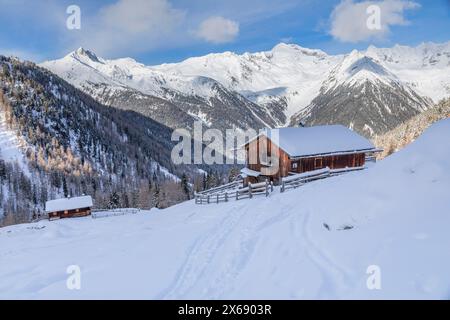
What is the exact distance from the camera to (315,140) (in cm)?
3344

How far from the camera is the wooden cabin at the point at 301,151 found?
31.7 meters

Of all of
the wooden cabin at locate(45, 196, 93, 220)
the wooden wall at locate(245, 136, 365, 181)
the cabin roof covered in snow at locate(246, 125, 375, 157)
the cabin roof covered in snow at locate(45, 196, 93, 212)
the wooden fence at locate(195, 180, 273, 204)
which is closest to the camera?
the wooden fence at locate(195, 180, 273, 204)

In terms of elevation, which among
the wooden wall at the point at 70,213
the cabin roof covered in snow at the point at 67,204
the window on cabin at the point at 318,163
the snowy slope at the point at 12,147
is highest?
the snowy slope at the point at 12,147

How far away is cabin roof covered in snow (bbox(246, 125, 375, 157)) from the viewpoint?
31828 mm

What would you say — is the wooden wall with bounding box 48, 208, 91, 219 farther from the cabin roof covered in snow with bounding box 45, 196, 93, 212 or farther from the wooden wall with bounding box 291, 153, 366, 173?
the wooden wall with bounding box 291, 153, 366, 173

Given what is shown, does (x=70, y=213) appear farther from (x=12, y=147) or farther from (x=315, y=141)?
(x=12, y=147)

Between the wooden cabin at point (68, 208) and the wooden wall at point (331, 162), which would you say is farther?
the wooden cabin at point (68, 208)

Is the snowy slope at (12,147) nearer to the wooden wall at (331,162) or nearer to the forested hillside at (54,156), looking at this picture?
the forested hillside at (54,156)

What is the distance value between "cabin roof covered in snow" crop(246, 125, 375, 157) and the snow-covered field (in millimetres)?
15895

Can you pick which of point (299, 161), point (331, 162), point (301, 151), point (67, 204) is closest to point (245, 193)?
point (299, 161)

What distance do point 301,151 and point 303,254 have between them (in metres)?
21.5

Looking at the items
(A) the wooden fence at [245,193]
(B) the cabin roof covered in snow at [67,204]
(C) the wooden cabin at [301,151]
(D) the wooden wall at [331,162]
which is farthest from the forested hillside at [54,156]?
(A) the wooden fence at [245,193]

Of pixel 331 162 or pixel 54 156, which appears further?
pixel 54 156


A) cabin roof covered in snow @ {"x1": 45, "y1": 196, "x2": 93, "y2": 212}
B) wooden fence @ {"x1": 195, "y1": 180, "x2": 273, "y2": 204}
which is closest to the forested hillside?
cabin roof covered in snow @ {"x1": 45, "y1": 196, "x2": 93, "y2": 212}
